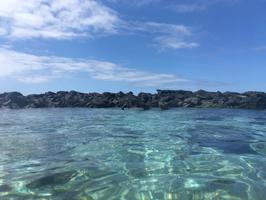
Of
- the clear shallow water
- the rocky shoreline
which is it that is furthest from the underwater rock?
the rocky shoreline

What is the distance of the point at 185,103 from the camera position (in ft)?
143

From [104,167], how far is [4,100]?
44241mm

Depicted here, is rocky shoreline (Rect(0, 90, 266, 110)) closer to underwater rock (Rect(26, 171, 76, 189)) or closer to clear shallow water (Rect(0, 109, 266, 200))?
clear shallow water (Rect(0, 109, 266, 200))

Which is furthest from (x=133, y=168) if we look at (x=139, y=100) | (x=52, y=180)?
(x=139, y=100)

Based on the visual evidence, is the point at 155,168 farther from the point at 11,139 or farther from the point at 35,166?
the point at 11,139

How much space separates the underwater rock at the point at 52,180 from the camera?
7.44 m

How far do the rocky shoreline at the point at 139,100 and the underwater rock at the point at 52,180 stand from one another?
31.0 metres

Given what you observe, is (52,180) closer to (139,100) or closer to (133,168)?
(133,168)

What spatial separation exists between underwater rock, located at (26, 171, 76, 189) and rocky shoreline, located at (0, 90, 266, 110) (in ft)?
102

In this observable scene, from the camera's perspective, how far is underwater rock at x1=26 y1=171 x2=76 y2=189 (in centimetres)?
744

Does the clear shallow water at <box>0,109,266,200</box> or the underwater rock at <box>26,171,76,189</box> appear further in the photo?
the underwater rock at <box>26,171,76,189</box>

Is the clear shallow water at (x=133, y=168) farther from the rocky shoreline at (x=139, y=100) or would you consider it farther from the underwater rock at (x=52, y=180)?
the rocky shoreline at (x=139, y=100)

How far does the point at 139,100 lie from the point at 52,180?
36.4 metres

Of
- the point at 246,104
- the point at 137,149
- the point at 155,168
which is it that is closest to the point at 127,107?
the point at 246,104
